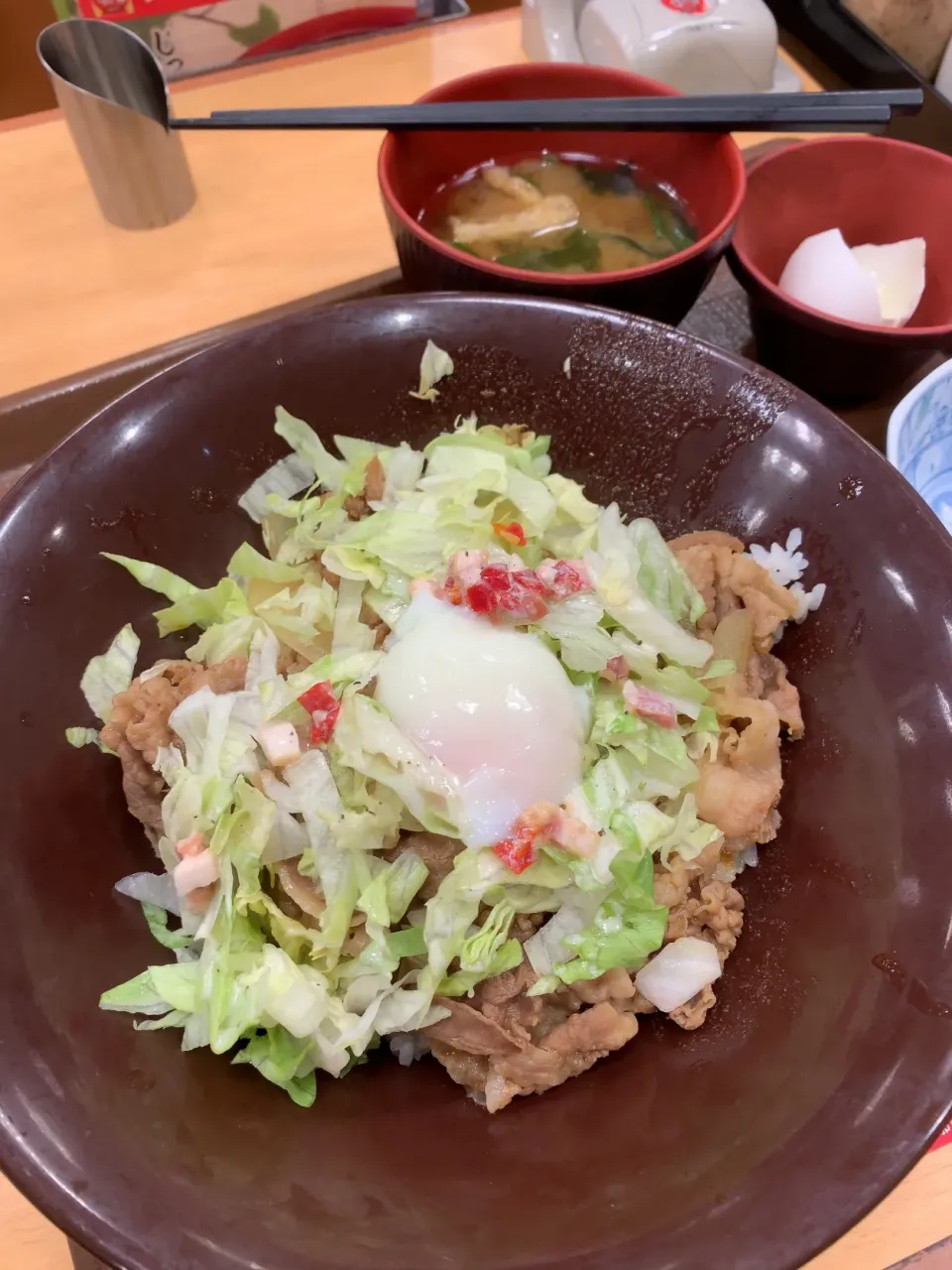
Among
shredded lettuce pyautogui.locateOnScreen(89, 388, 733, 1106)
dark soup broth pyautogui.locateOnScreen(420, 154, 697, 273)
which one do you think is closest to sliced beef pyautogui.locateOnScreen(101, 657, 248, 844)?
shredded lettuce pyautogui.locateOnScreen(89, 388, 733, 1106)

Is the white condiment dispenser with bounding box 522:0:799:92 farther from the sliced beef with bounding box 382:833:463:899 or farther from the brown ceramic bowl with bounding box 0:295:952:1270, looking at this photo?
the sliced beef with bounding box 382:833:463:899

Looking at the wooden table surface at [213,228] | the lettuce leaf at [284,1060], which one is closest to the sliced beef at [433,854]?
the lettuce leaf at [284,1060]

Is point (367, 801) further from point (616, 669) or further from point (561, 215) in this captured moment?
point (561, 215)

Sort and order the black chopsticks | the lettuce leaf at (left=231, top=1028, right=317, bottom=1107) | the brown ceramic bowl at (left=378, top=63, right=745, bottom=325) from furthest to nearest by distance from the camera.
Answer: the black chopsticks, the brown ceramic bowl at (left=378, top=63, right=745, bottom=325), the lettuce leaf at (left=231, top=1028, right=317, bottom=1107)

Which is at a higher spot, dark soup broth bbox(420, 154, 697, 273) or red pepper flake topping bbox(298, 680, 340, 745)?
dark soup broth bbox(420, 154, 697, 273)

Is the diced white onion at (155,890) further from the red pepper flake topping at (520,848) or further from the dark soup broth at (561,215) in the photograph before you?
the dark soup broth at (561,215)

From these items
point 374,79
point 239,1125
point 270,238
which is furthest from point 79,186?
point 239,1125

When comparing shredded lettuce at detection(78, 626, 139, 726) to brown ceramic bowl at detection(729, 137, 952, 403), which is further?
brown ceramic bowl at detection(729, 137, 952, 403)
